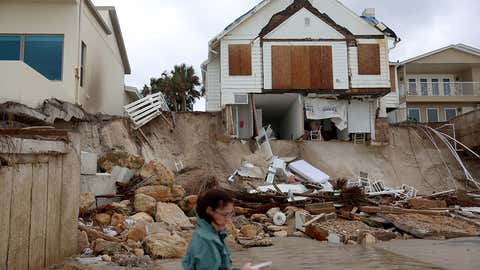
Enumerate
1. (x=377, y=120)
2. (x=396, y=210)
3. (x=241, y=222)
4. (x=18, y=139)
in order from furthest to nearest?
(x=377, y=120)
(x=396, y=210)
(x=241, y=222)
(x=18, y=139)

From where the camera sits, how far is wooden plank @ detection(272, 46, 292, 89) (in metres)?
22.5

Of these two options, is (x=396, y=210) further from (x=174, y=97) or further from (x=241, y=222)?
(x=174, y=97)

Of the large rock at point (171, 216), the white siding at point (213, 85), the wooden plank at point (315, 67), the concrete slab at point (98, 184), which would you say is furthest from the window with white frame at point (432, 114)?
the concrete slab at point (98, 184)

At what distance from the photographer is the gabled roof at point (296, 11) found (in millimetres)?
23125

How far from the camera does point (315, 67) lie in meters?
22.7

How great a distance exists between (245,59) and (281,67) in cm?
193

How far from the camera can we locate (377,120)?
2398cm

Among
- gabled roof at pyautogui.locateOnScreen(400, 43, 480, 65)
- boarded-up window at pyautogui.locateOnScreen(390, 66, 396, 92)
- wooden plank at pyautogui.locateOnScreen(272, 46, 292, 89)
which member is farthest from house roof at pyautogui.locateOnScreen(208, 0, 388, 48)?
gabled roof at pyautogui.locateOnScreen(400, 43, 480, 65)

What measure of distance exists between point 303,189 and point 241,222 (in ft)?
15.0

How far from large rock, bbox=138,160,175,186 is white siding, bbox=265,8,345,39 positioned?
12221 mm

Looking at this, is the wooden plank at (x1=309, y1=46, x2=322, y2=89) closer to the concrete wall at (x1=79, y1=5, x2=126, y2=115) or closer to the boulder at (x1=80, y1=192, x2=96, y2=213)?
the concrete wall at (x1=79, y1=5, x2=126, y2=115)

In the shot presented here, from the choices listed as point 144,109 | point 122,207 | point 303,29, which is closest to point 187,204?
point 122,207

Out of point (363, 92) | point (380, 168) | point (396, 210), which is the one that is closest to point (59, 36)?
point (396, 210)

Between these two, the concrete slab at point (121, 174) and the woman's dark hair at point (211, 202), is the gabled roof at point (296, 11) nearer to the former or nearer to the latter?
the concrete slab at point (121, 174)
